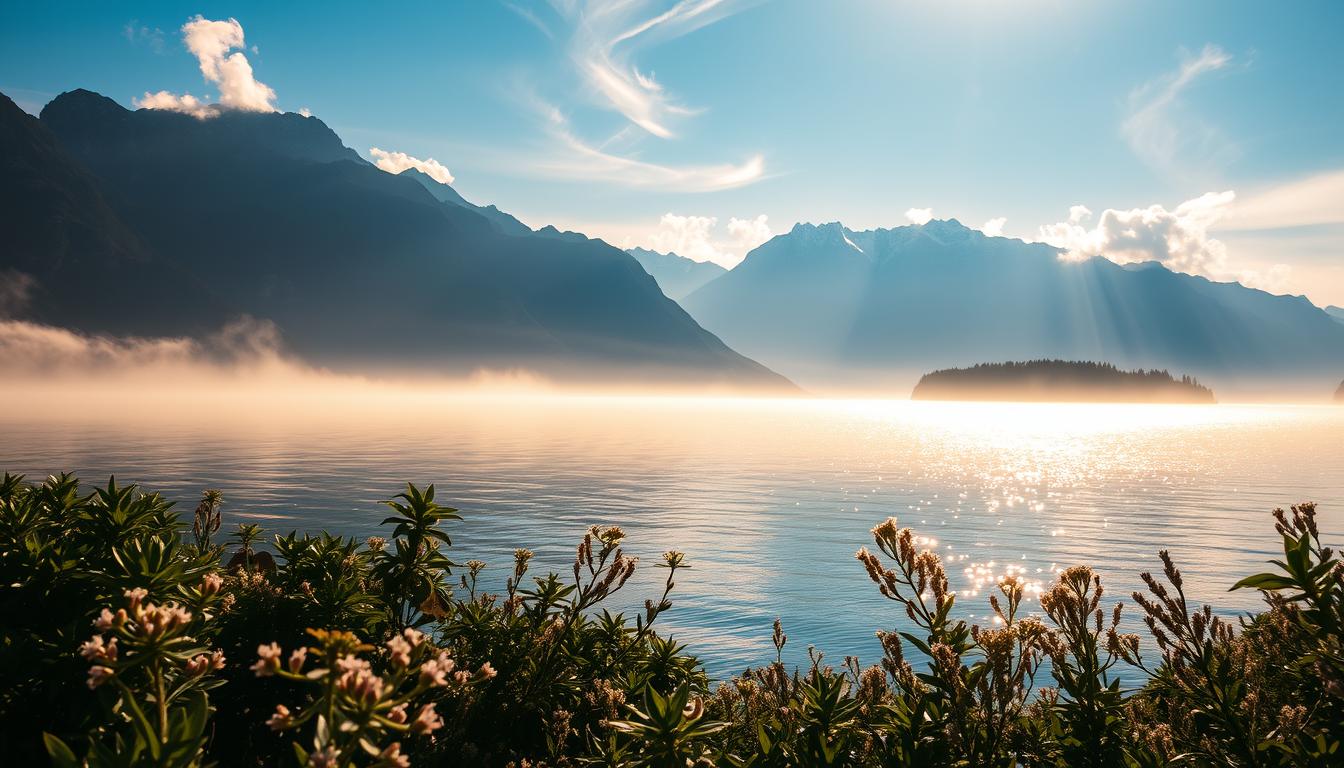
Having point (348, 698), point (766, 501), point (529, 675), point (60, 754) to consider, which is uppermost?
point (348, 698)

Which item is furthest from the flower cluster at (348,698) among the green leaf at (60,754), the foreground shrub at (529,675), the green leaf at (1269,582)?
the green leaf at (1269,582)

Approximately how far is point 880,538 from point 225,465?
68.0 m

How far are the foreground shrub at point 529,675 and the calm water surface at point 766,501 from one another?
11.4 metres

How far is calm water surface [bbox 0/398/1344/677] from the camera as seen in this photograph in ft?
82.4

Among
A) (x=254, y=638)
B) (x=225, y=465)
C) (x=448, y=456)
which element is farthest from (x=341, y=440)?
(x=254, y=638)

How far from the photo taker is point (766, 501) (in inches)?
1897

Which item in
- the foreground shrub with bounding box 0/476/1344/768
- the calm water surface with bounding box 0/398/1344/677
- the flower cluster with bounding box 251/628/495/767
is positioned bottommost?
the calm water surface with bounding box 0/398/1344/677

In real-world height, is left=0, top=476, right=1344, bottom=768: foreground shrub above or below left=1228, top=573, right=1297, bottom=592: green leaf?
below

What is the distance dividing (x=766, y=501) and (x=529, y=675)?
42244 millimetres

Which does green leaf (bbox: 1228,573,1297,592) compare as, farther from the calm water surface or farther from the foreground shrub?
the calm water surface

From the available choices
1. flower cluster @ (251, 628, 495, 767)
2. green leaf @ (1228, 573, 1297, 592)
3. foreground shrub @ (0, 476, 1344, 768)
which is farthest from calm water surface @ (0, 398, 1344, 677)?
flower cluster @ (251, 628, 495, 767)

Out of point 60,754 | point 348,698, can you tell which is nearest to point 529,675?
point 60,754

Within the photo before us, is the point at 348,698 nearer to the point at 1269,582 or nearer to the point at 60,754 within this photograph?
the point at 60,754

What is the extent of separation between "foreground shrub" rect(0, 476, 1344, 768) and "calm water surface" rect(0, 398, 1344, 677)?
11377 millimetres
